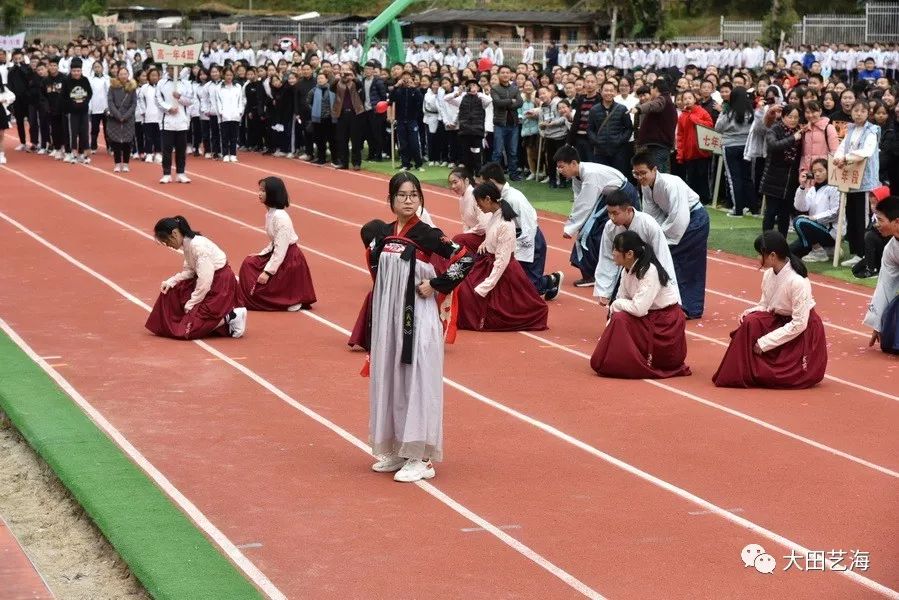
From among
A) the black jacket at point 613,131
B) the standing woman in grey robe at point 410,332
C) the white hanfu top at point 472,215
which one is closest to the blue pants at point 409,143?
the black jacket at point 613,131

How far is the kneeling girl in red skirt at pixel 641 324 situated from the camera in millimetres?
11133

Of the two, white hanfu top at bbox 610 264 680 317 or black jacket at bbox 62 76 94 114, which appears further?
black jacket at bbox 62 76 94 114

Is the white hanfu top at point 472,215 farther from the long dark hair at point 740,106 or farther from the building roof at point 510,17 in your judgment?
the building roof at point 510,17

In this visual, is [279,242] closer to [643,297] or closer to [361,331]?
[361,331]

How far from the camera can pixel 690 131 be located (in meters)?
20.1

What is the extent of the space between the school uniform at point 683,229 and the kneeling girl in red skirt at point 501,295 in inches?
58.1

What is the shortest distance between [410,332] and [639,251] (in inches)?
135

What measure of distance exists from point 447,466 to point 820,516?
2.30m

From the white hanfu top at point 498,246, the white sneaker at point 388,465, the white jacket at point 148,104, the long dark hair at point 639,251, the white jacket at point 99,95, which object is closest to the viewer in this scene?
the white sneaker at point 388,465

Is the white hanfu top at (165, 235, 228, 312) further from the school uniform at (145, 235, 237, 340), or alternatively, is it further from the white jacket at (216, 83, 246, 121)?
the white jacket at (216, 83, 246, 121)

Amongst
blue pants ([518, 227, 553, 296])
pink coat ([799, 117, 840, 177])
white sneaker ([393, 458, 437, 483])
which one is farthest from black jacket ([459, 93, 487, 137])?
white sneaker ([393, 458, 437, 483])

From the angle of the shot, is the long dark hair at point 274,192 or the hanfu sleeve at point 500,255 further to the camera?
the long dark hair at point 274,192

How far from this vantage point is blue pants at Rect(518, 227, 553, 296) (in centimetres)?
1416

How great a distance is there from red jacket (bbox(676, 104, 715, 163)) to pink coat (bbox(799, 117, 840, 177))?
3085mm
